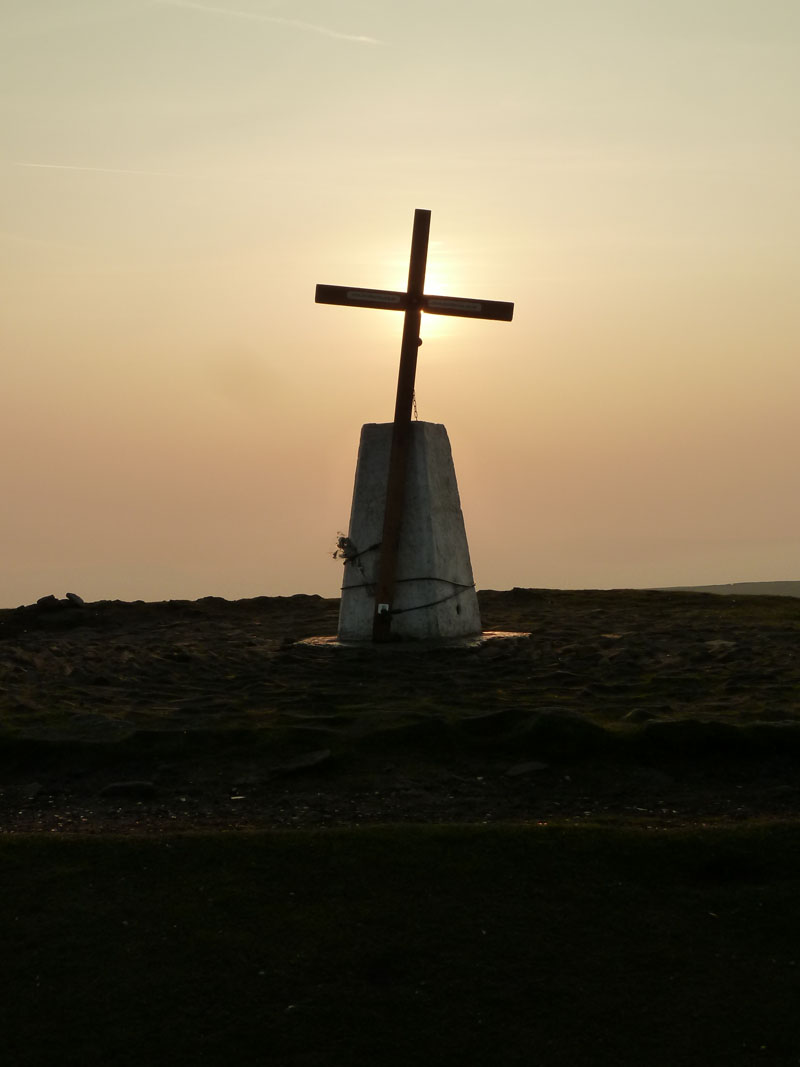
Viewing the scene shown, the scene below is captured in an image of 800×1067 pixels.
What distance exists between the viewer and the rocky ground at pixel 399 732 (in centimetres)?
798

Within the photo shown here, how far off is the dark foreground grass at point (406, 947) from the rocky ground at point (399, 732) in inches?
31.2

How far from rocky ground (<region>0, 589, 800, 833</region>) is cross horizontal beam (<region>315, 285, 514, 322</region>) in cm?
381

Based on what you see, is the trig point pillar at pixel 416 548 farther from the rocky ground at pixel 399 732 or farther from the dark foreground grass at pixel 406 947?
the dark foreground grass at pixel 406 947

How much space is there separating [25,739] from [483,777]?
11.8 ft

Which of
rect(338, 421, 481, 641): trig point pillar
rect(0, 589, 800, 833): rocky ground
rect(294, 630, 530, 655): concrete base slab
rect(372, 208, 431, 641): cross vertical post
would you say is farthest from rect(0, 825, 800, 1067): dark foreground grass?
rect(338, 421, 481, 641): trig point pillar

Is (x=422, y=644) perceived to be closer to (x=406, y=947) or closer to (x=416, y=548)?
(x=416, y=548)

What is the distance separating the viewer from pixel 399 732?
9125 mm

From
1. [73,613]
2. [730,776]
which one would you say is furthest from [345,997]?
[73,613]

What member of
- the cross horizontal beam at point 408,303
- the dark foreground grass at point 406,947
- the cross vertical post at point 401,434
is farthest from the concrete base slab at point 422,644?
the dark foreground grass at point 406,947

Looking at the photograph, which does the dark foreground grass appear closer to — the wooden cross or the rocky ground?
the rocky ground

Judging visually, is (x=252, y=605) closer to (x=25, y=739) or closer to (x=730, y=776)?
(x=25, y=739)

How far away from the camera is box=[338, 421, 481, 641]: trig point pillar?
512 inches

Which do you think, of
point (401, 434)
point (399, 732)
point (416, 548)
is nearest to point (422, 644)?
point (416, 548)

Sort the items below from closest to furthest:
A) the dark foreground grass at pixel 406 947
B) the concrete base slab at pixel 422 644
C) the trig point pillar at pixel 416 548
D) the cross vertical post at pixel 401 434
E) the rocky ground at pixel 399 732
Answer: the dark foreground grass at pixel 406 947
the rocky ground at pixel 399 732
the concrete base slab at pixel 422 644
the cross vertical post at pixel 401 434
the trig point pillar at pixel 416 548
